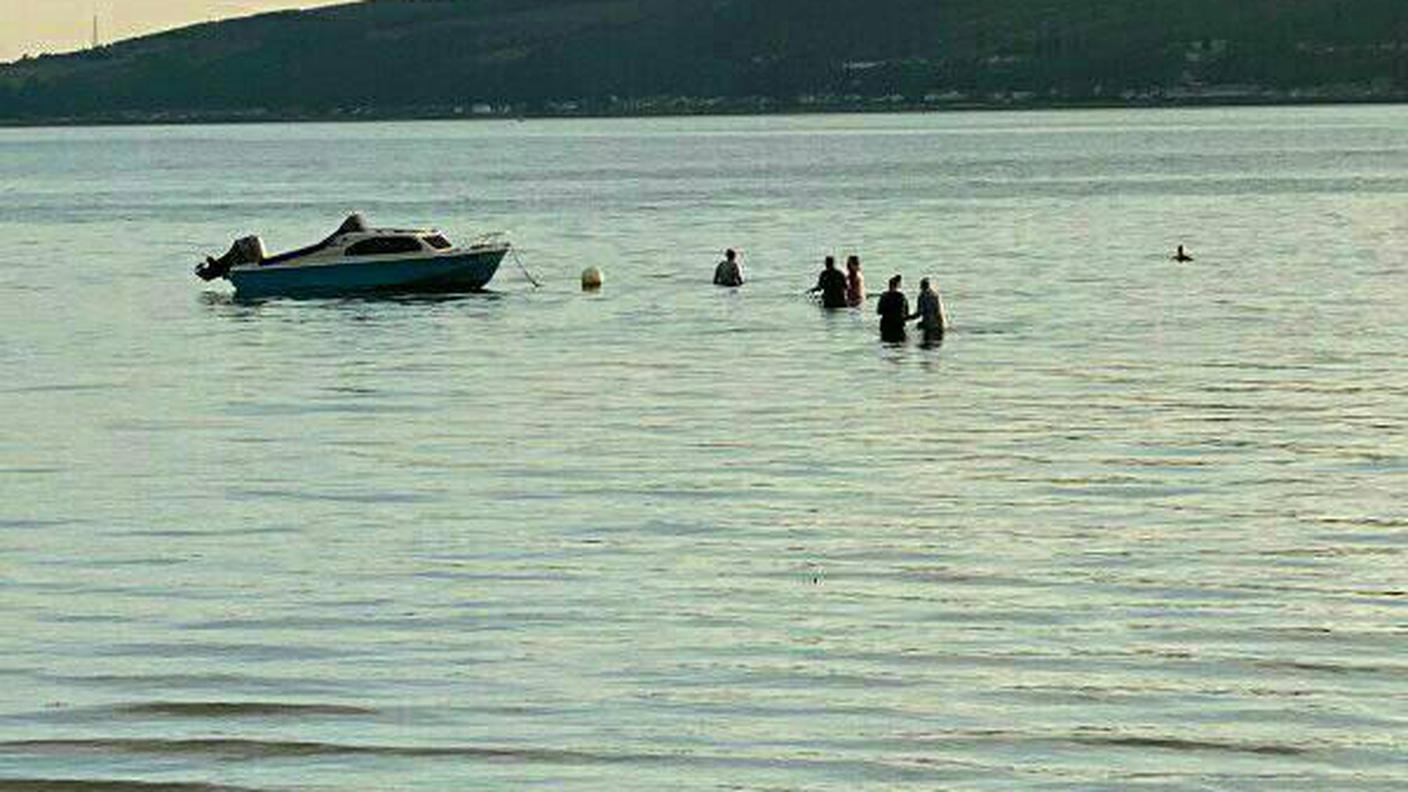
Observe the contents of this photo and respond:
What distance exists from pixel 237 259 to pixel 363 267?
4.99 meters

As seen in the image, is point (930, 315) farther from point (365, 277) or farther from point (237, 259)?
point (237, 259)

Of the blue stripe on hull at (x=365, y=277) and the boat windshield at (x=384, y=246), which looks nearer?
the blue stripe on hull at (x=365, y=277)

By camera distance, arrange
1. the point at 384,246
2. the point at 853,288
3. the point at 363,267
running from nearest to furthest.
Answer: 1. the point at 853,288
2. the point at 363,267
3. the point at 384,246

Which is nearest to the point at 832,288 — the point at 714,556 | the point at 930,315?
the point at 930,315

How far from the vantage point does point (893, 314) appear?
73.6 m

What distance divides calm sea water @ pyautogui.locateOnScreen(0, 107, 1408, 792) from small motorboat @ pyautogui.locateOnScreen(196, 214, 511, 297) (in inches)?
448

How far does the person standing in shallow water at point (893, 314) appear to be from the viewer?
240ft

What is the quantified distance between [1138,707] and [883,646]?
155 inches

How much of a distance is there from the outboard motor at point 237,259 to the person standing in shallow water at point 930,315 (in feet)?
101

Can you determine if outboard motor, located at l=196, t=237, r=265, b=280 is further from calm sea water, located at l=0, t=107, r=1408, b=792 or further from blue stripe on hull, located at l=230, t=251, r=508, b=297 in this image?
calm sea water, located at l=0, t=107, r=1408, b=792

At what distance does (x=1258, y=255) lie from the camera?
120188 mm

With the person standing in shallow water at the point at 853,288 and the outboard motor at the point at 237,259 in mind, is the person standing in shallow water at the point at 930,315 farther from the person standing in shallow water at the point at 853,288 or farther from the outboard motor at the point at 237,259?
the outboard motor at the point at 237,259

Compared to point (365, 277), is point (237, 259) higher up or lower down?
higher up

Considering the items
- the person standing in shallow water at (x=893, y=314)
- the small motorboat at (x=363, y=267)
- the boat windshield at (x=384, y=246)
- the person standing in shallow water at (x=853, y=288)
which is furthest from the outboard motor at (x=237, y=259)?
the person standing in shallow water at (x=893, y=314)
